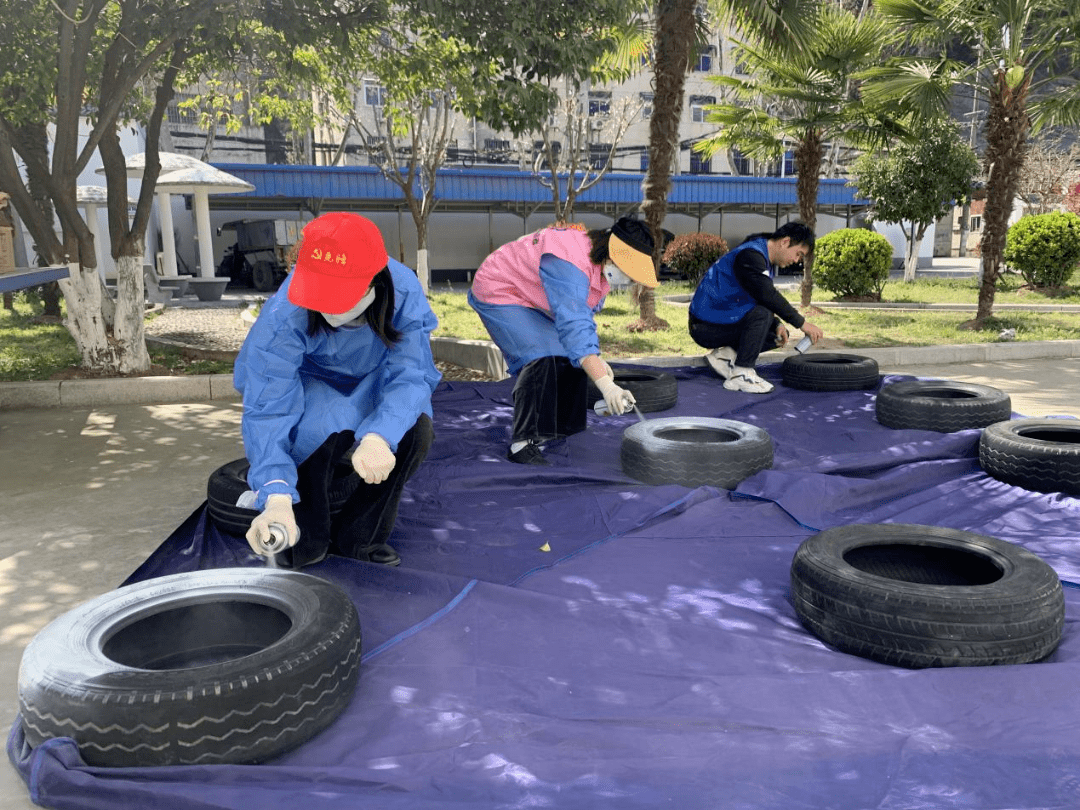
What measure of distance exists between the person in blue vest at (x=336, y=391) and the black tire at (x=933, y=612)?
4.76 ft

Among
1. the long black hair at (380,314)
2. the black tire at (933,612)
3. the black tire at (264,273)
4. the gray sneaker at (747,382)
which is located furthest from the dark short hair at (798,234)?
the black tire at (264,273)

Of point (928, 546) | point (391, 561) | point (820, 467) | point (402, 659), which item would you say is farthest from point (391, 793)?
point (820, 467)

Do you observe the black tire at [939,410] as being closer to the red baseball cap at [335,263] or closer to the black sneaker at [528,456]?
the black sneaker at [528,456]

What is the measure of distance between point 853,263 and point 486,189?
1151 centimetres

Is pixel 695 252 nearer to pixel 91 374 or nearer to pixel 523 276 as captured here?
pixel 91 374

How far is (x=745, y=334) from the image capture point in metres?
6.54

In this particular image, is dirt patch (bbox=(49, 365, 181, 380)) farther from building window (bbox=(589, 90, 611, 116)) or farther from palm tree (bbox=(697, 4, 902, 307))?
building window (bbox=(589, 90, 611, 116))

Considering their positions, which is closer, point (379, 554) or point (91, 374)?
point (379, 554)

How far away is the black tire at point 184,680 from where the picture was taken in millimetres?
1942

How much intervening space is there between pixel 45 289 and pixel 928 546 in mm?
13229

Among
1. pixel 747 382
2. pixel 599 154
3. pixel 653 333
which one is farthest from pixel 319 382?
pixel 599 154

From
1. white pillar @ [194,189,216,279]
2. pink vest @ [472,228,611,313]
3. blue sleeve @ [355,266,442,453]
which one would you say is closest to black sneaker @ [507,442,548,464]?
pink vest @ [472,228,611,313]

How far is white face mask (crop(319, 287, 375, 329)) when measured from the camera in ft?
9.07

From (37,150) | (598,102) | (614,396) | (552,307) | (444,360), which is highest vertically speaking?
(598,102)
